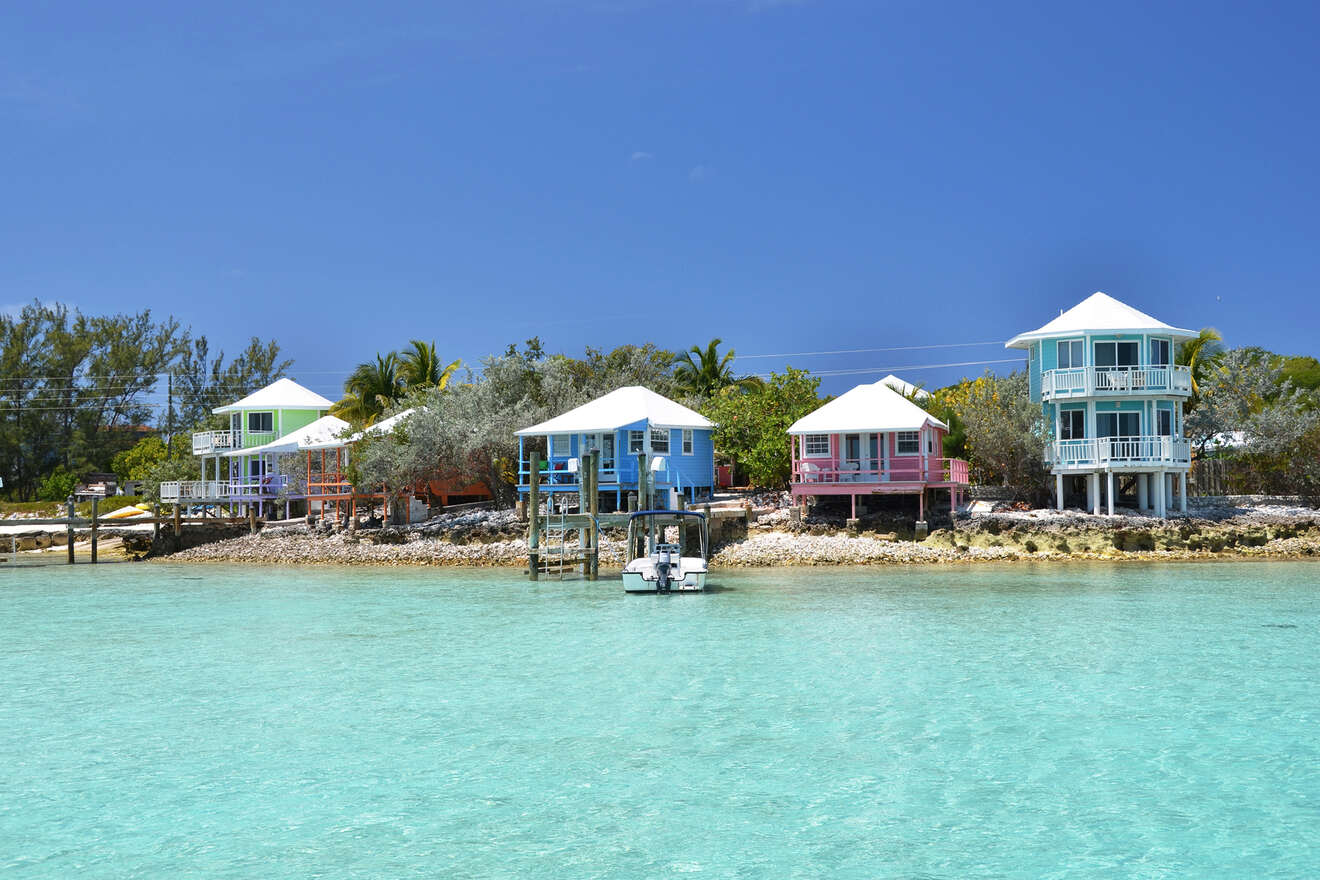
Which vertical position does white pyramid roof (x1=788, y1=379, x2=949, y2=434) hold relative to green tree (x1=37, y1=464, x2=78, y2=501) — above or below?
above

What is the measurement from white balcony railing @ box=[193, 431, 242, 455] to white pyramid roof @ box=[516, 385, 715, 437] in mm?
19637

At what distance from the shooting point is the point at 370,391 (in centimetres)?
5856

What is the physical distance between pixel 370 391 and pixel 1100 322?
115 feet

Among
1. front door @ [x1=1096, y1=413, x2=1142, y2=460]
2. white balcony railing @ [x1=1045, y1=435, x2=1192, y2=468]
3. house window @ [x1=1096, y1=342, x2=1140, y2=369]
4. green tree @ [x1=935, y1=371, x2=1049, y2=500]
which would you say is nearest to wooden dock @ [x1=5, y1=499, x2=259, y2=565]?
green tree @ [x1=935, y1=371, x2=1049, y2=500]

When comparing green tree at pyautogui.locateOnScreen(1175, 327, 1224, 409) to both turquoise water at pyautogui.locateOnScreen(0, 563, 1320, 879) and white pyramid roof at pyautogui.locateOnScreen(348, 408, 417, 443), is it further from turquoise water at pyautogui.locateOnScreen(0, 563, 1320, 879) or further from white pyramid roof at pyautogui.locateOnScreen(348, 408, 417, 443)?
white pyramid roof at pyautogui.locateOnScreen(348, 408, 417, 443)

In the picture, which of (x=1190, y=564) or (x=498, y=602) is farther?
(x=1190, y=564)

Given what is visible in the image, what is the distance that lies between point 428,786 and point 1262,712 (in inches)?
419

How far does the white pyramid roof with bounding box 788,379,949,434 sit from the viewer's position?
39094mm

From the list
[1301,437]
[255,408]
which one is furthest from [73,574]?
[1301,437]

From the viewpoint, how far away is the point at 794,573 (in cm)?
3425

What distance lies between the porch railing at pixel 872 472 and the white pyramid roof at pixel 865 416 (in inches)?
49.8

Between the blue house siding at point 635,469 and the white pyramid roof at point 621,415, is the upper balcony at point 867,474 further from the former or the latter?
the white pyramid roof at point 621,415

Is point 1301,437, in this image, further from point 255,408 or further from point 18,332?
point 18,332

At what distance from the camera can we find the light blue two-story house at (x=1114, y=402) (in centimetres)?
3872
